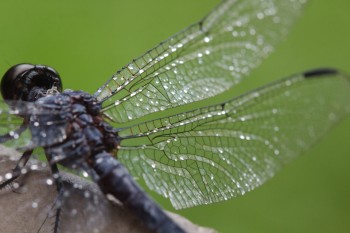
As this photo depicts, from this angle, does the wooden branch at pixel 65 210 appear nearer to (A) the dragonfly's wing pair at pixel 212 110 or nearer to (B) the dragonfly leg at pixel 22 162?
(B) the dragonfly leg at pixel 22 162

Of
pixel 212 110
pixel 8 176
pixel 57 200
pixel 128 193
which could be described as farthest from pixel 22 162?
pixel 212 110

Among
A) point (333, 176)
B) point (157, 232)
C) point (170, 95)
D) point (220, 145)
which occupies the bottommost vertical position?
point (333, 176)

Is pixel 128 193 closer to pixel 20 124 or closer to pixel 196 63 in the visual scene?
pixel 20 124

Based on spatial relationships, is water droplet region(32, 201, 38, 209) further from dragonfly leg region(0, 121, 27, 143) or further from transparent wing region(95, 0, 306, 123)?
transparent wing region(95, 0, 306, 123)

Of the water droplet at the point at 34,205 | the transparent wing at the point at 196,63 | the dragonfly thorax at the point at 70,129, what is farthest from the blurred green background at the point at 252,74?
the water droplet at the point at 34,205

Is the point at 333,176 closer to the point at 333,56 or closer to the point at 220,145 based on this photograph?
the point at 333,56

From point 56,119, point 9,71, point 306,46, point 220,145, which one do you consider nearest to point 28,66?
point 9,71
